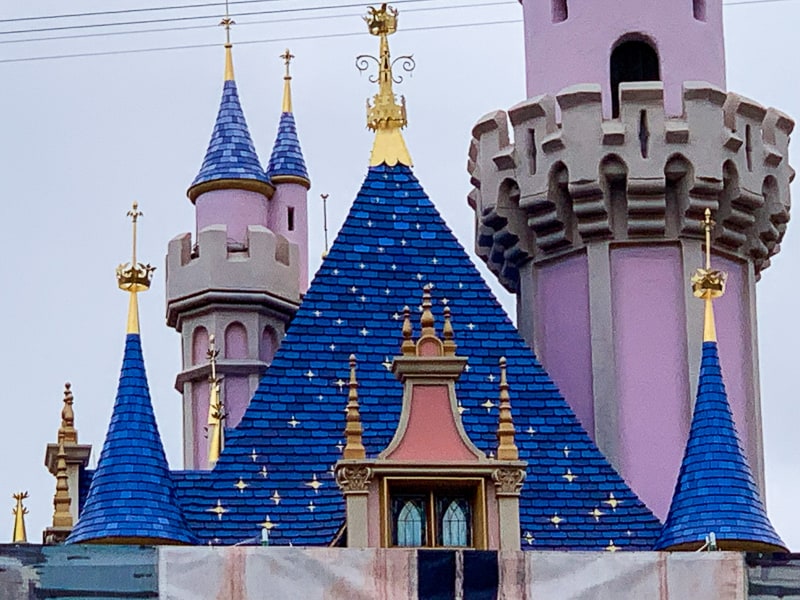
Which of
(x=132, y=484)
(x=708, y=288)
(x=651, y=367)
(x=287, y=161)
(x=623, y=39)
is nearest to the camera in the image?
(x=132, y=484)

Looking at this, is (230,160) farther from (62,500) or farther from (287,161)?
(62,500)

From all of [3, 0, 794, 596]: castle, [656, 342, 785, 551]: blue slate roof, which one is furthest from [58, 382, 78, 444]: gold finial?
[656, 342, 785, 551]: blue slate roof

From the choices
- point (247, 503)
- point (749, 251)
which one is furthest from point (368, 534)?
point (749, 251)

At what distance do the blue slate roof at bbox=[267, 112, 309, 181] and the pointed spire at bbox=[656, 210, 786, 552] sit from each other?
9.95 meters

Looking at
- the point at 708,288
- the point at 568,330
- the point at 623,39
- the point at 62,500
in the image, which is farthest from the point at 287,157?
the point at 708,288

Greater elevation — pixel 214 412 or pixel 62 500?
pixel 214 412

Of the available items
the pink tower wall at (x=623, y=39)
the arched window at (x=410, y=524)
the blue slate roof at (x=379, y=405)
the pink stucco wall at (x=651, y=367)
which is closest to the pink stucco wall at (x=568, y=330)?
the pink stucco wall at (x=651, y=367)

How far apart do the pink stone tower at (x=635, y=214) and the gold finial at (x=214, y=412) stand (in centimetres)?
356

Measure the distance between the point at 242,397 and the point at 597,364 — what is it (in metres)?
5.65

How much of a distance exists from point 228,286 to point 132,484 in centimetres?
784

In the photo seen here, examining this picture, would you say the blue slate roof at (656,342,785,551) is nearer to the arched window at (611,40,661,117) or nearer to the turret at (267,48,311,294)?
the arched window at (611,40,661,117)

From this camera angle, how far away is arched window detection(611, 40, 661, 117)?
38.6 metres

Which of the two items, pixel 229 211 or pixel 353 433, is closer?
pixel 353 433

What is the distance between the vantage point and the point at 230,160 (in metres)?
41.4
